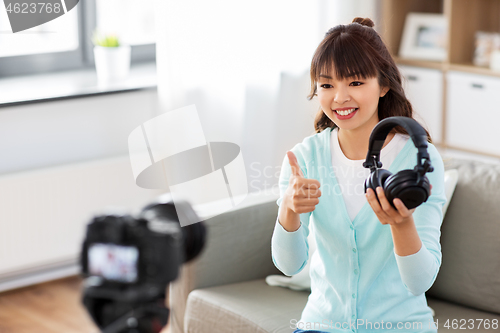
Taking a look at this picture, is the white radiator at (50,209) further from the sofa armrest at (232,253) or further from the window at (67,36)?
the sofa armrest at (232,253)

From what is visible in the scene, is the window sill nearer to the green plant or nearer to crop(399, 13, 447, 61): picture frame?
the green plant

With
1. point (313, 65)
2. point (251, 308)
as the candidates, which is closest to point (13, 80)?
point (251, 308)

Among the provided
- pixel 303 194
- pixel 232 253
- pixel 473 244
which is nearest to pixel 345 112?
pixel 303 194

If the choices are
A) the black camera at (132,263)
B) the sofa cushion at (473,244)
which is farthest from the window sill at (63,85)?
the black camera at (132,263)

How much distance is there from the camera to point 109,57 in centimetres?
288

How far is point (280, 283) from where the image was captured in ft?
5.87

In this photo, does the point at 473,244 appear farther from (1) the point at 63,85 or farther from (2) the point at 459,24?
(1) the point at 63,85

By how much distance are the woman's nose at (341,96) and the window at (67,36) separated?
212 centimetres

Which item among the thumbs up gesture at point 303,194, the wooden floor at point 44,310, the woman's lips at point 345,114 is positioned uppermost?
the woman's lips at point 345,114

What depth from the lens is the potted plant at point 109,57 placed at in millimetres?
2875

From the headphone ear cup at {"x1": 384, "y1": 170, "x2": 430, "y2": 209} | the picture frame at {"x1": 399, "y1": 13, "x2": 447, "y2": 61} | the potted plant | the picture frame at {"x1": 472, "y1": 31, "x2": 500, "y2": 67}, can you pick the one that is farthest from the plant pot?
the headphone ear cup at {"x1": 384, "y1": 170, "x2": 430, "y2": 209}

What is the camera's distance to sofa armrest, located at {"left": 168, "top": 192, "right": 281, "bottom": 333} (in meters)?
1.78

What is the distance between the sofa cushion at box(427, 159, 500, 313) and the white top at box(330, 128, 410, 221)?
0.45 meters

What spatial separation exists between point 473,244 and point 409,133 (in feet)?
2.92
